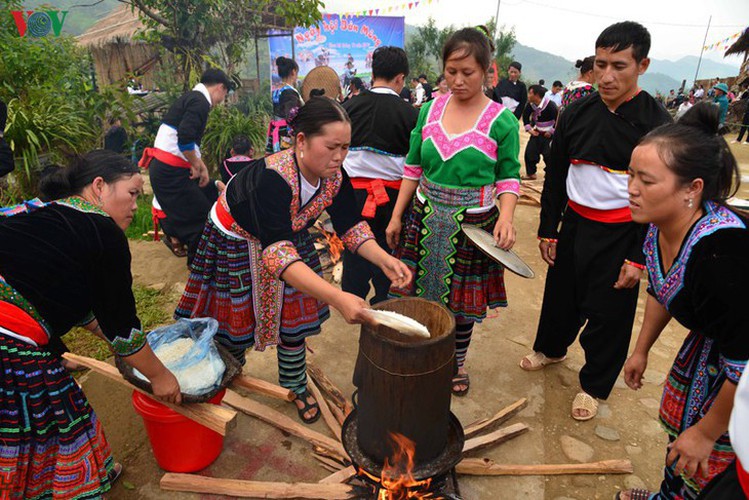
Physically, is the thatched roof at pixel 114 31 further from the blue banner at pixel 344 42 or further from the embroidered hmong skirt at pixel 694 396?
the embroidered hmong skirt at pixel 694 396

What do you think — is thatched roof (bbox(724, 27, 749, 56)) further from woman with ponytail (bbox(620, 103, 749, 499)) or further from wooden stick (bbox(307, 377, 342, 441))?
wooden stick (bbox(307, 377, 342, 441))

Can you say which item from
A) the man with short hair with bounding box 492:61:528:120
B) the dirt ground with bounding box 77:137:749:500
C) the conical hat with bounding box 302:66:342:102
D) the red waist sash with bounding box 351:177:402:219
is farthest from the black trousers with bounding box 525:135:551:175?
the red waist sash with bounding box 351:177:402:219

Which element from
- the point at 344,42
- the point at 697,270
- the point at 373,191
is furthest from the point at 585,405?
the point at 344,42

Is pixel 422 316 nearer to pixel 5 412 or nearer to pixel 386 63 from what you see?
pixel 5 412

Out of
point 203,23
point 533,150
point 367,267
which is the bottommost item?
point 533,150

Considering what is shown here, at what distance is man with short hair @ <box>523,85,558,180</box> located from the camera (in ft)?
26.5

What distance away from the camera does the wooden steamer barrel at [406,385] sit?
1.71 metres

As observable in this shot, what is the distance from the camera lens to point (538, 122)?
A: 817 cm

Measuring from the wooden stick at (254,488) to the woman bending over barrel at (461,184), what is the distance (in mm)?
1140

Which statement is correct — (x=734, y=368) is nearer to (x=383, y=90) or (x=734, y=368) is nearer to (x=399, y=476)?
(x=399, y=476)

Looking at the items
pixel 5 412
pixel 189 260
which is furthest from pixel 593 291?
pixel 189 260

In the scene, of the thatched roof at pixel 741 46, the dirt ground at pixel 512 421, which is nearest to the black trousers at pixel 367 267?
the dirt ground at pixel 512 421

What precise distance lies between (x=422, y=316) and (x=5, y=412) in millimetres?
1648

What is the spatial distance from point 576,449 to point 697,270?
1.71 metres
